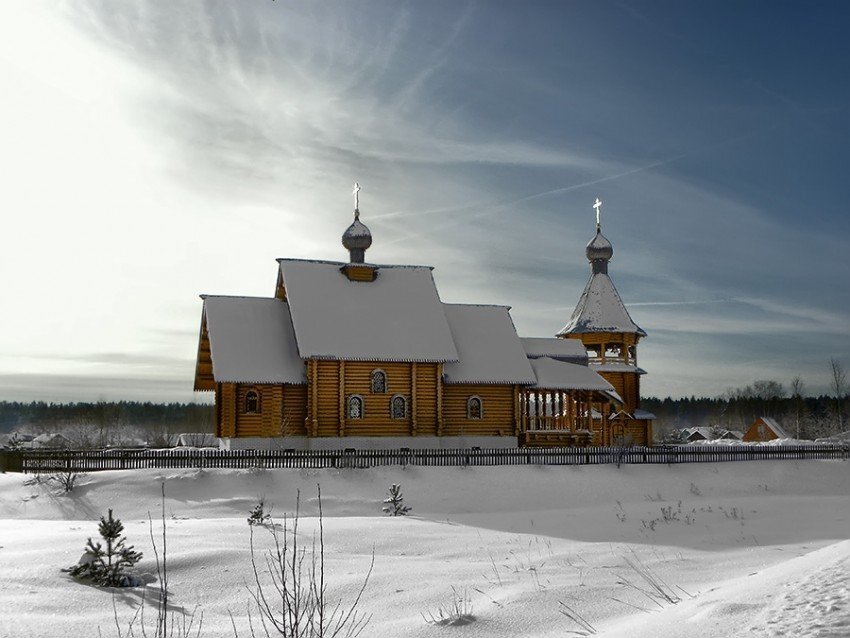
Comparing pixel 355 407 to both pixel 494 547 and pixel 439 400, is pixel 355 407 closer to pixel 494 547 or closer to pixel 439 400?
pixel 439 400

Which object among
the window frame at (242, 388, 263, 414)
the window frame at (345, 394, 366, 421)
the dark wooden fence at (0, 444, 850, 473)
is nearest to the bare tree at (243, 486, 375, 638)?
the dark wooden fence at (0, 444, 850, 473)

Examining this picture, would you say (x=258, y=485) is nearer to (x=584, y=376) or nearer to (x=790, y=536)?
(x=790, y=536)

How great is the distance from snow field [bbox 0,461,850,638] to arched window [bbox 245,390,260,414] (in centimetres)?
716

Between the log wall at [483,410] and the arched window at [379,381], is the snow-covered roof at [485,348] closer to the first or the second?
the log wall at [483,410]

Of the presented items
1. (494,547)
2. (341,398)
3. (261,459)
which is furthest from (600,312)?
(494,547)

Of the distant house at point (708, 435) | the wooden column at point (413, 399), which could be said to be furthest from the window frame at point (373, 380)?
the distant house at point (708, 435)

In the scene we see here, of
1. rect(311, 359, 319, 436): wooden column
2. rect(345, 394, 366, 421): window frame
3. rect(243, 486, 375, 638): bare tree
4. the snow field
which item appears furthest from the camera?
rect(345, 394, 366, 421): window frame

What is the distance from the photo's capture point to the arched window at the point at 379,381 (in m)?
34.5

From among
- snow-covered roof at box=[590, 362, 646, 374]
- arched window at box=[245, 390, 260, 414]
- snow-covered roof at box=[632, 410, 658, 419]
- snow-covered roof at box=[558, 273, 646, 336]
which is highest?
snow-covered roof at box=[558, 273, 646, 336]

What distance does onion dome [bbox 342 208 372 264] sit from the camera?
39.5 metres

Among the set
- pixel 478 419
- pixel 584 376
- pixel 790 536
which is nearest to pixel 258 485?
pixel 478 419

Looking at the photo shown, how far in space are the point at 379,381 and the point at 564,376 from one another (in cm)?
891

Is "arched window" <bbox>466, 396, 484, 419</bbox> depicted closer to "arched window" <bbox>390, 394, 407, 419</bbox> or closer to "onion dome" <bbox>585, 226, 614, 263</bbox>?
"arched window" <bbox>390, 394, 407, 419</bbox>

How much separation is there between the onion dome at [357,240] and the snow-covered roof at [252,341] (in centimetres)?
454
